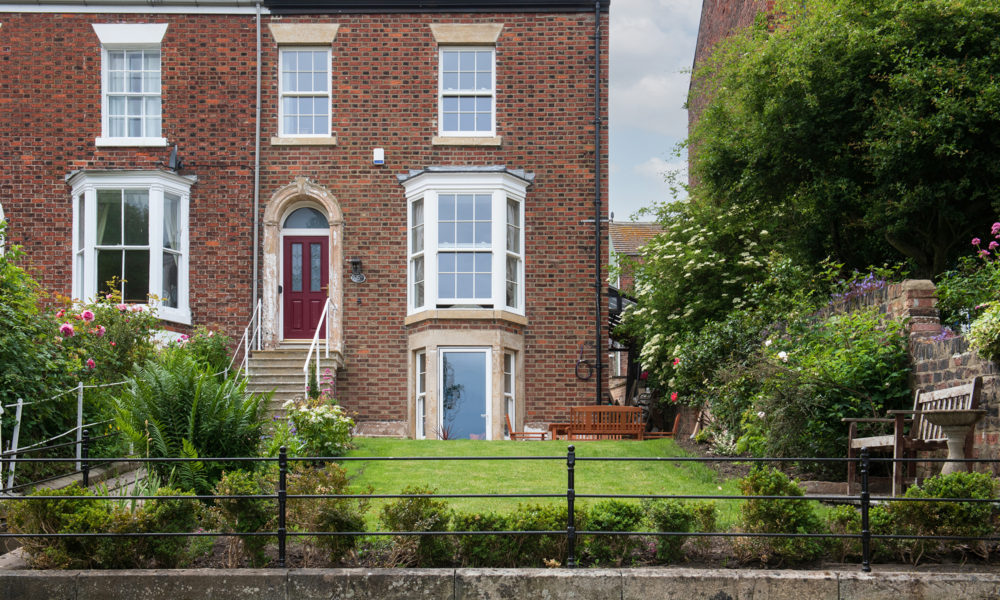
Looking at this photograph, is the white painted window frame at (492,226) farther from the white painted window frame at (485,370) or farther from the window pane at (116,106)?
the window pane at (116,106)

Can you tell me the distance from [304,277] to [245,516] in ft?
37.2

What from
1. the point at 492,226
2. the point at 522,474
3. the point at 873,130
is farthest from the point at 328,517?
the point at 492,226

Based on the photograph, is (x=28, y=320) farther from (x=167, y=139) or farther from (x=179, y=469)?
(x=167, y=139)

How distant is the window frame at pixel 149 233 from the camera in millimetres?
18375

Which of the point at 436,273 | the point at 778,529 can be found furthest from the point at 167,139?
the point at 778,529

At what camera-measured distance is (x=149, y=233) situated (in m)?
18.5

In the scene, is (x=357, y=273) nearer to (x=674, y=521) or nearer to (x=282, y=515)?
(x=282, y=515)

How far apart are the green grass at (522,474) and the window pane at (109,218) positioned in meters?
6.66

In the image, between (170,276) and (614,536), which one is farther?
(170,276)

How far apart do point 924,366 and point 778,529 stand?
374 centimetres

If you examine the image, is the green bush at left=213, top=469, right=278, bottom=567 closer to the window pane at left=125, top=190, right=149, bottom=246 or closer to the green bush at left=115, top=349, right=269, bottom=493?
the green bush at left=115, top=349, right=269, bottom=493

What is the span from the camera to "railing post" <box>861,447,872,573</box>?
7559 millimetres

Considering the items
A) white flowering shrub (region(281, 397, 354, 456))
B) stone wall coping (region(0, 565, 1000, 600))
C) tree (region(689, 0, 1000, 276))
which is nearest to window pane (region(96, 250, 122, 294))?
white flowering shrub (region(281, 397, 354, 456))

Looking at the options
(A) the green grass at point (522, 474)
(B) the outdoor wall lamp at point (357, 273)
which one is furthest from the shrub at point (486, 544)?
(B) the outdoor wall lamp at point (357, 273)
